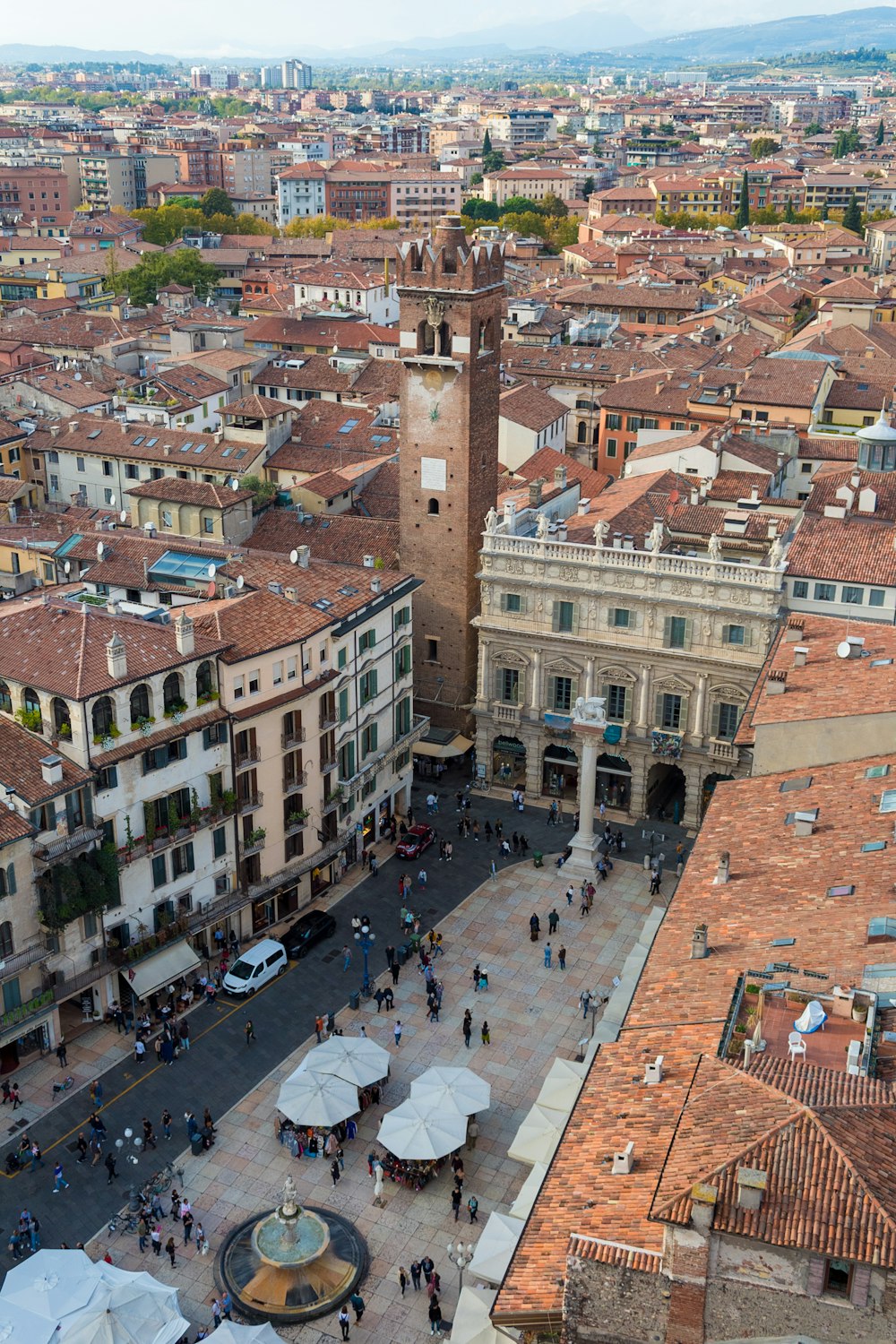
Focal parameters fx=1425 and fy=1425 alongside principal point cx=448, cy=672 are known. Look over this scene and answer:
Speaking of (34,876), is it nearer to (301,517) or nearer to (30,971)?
(30,971)

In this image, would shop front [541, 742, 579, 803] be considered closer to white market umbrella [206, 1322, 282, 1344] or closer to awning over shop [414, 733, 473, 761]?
awning over shop [414, 733, 473, 761]

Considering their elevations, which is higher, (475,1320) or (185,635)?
(185,635)

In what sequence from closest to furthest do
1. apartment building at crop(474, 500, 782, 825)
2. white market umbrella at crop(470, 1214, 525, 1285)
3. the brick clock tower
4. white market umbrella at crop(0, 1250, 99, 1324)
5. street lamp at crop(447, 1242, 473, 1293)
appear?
white market umbrella at crop(0, 1250, 99, 1324) → white market umbrella at crop(470, 1214, 525, 1285) → street lamp at crop(447, 1242, 473, 1293) → apartment building at crop(474, 500, 782, 825) → the brick clock tower

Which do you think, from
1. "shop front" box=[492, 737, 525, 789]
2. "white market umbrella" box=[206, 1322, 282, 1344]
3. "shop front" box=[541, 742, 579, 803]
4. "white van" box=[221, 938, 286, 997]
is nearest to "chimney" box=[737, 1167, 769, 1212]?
"white market umbrella" box=[206, 1322, 282, 1344]

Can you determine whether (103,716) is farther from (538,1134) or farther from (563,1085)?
(538,1134)

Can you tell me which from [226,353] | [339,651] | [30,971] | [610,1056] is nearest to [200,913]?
A: [30,971]

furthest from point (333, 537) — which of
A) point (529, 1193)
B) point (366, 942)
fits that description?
point (529, 1193)
